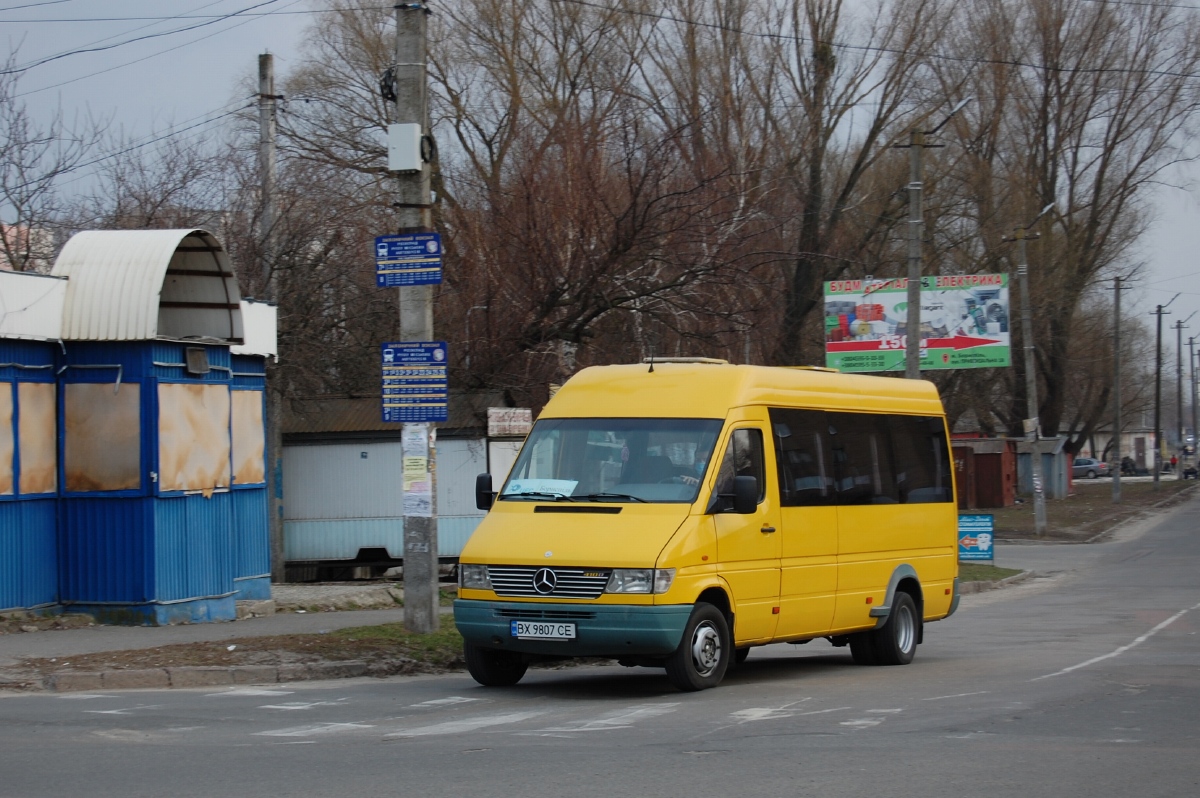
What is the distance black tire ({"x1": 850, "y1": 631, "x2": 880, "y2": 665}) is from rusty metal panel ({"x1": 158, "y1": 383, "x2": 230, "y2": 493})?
775cm

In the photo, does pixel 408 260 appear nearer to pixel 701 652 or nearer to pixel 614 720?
pixel 701 652

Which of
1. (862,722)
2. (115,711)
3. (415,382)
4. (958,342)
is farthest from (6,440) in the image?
(958,342)

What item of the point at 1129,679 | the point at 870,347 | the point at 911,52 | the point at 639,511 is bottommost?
the point at 1129,679

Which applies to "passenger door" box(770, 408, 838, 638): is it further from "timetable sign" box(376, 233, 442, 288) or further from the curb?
the curb

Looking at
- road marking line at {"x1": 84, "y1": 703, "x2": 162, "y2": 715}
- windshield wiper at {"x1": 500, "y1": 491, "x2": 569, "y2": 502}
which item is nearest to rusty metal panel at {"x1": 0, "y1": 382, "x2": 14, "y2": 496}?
road marking line at {"x1": 84, "y1": 703, "x2": 162, "y2": 715}

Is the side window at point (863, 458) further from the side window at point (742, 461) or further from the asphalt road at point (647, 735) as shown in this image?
the asphalt road at point (647, 735)

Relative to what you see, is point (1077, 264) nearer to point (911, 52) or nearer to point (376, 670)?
point (911, 52)

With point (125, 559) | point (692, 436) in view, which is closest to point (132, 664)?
point (125, 559)

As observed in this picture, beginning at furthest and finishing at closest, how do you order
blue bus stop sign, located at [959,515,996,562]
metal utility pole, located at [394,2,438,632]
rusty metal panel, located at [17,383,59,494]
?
blue bus stop sign, located at [959,515,996,562]
rusty metal panel, located at [17,383,59,494]
metal utility pole, located at [394,2,438,632]

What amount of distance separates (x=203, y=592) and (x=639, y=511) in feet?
24.3

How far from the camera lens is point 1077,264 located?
52875 mm

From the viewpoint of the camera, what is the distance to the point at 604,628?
1025 centimetres

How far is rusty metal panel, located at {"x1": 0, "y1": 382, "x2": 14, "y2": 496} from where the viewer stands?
48.7ft

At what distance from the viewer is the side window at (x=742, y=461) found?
1116 centimetres
